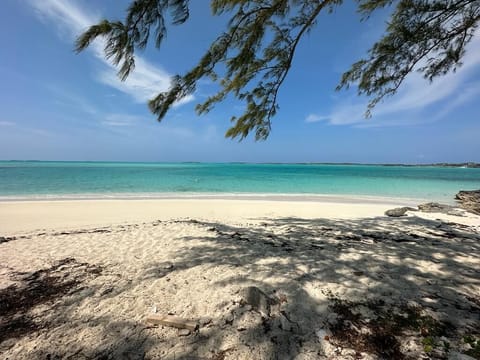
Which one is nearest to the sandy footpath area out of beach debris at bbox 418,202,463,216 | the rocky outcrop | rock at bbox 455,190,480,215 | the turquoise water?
beach debris at bbox 418,202,463,216

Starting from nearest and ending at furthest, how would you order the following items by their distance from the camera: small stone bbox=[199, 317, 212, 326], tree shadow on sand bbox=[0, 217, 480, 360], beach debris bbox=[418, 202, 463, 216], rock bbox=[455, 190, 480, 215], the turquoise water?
tree shadow on sand bbox=[0, 217, 480, 360] < small stone bbox=[199, 317, 212, 326] < beach debris bbox=[418, 202, 463, 216] < rock bbox=[455, 190, 480, 215] < the turquoise water

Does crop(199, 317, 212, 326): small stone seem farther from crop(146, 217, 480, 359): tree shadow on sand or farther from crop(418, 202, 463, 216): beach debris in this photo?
crop(418, 202, 463, 216): beach debris

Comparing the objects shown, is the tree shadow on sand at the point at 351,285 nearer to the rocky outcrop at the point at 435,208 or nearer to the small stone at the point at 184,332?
the small stone at the point at 184,332

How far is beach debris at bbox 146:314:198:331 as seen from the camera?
226 cm

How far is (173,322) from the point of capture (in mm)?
→ 2287

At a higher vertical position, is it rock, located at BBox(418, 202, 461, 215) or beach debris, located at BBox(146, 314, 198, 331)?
beach debris, located at BBox(146, 314, 198, 331)

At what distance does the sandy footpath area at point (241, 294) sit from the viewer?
2.04m

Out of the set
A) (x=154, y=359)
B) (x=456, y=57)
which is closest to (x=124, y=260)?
(x=154, y=359)

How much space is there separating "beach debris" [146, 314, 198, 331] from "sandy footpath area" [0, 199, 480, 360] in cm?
5

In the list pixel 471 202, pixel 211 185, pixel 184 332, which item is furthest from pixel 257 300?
pixel 211 185

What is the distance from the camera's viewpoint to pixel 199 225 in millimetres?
6324

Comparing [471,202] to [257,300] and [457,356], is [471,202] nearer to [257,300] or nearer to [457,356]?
[457,356]

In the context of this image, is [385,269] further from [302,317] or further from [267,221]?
[267,221]

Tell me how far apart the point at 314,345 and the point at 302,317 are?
1.28 feet
